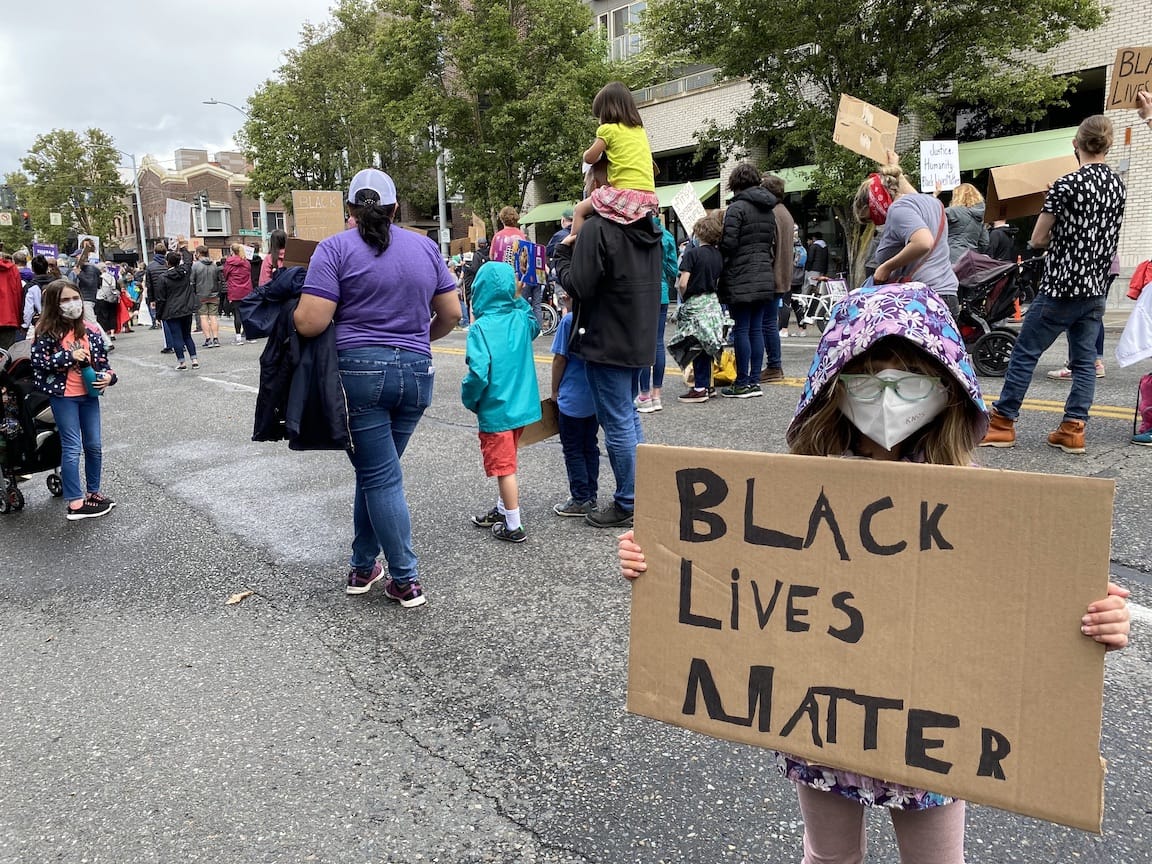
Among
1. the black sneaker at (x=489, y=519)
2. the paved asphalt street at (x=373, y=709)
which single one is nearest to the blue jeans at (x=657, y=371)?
the paved asphalt street at (x=373, y=709)

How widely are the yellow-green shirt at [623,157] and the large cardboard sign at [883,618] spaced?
2948 mm

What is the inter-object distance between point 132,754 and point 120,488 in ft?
12.9

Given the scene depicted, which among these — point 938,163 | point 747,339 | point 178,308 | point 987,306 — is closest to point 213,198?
point 178,308

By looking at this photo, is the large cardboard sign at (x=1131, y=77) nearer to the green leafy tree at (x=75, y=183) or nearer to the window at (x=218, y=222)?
the green leafy tree at (x=75, y=183)

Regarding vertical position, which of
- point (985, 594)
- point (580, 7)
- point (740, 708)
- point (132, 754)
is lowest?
point (132, 754)

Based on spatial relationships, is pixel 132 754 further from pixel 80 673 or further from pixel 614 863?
pixel 614 863

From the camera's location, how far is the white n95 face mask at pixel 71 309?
17.0ft

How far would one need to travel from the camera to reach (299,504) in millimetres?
5383

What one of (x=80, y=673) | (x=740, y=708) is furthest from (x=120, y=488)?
(x=740, y=708)

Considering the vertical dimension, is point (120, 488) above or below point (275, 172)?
below

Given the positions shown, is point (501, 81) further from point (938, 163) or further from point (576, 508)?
point (576, 508)

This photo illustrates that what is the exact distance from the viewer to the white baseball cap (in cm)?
335

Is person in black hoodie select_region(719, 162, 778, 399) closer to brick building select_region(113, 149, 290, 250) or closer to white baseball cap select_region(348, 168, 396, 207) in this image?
white baseball cap select_region(348, 168, 396, 207)

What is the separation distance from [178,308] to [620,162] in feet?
35.6
